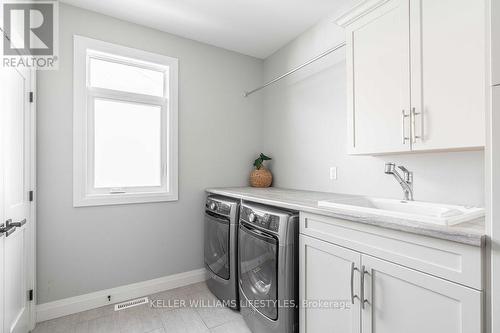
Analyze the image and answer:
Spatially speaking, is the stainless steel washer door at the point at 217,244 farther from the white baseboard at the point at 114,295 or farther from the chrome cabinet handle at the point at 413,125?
the chrome cabinet handle at the point at 413,125

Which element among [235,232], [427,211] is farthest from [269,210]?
[427,211]

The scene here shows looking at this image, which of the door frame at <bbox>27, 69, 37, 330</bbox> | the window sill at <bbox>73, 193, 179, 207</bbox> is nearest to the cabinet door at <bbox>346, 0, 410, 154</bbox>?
the window sill at <bbox>73, 193, 179, 207</bbox>

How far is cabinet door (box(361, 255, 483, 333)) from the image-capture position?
0.87 meters

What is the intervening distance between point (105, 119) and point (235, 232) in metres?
1.62

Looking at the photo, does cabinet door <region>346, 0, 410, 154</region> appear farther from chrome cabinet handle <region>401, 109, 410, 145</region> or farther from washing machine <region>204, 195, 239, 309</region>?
washing machine <region>204, 195, 239, 309</region>

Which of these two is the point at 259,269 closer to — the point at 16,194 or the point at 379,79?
the point at 379,79

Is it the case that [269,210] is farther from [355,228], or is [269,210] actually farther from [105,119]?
[105,119]

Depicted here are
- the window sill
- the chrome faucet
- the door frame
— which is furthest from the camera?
the window sill

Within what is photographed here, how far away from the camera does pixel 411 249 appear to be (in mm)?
1024

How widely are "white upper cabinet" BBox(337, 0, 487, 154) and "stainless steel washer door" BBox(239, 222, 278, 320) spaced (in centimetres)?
90

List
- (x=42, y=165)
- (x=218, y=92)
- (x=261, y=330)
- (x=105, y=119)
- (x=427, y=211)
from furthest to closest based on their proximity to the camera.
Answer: (x=218, y=92) < (x=105, y=119) < (x=42, y=165) < (x=261, y=330) < (x=427, y=211)

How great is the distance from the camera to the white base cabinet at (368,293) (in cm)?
91

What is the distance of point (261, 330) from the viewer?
1.72 meters

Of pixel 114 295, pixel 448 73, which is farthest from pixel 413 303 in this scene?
pixel 114 295
